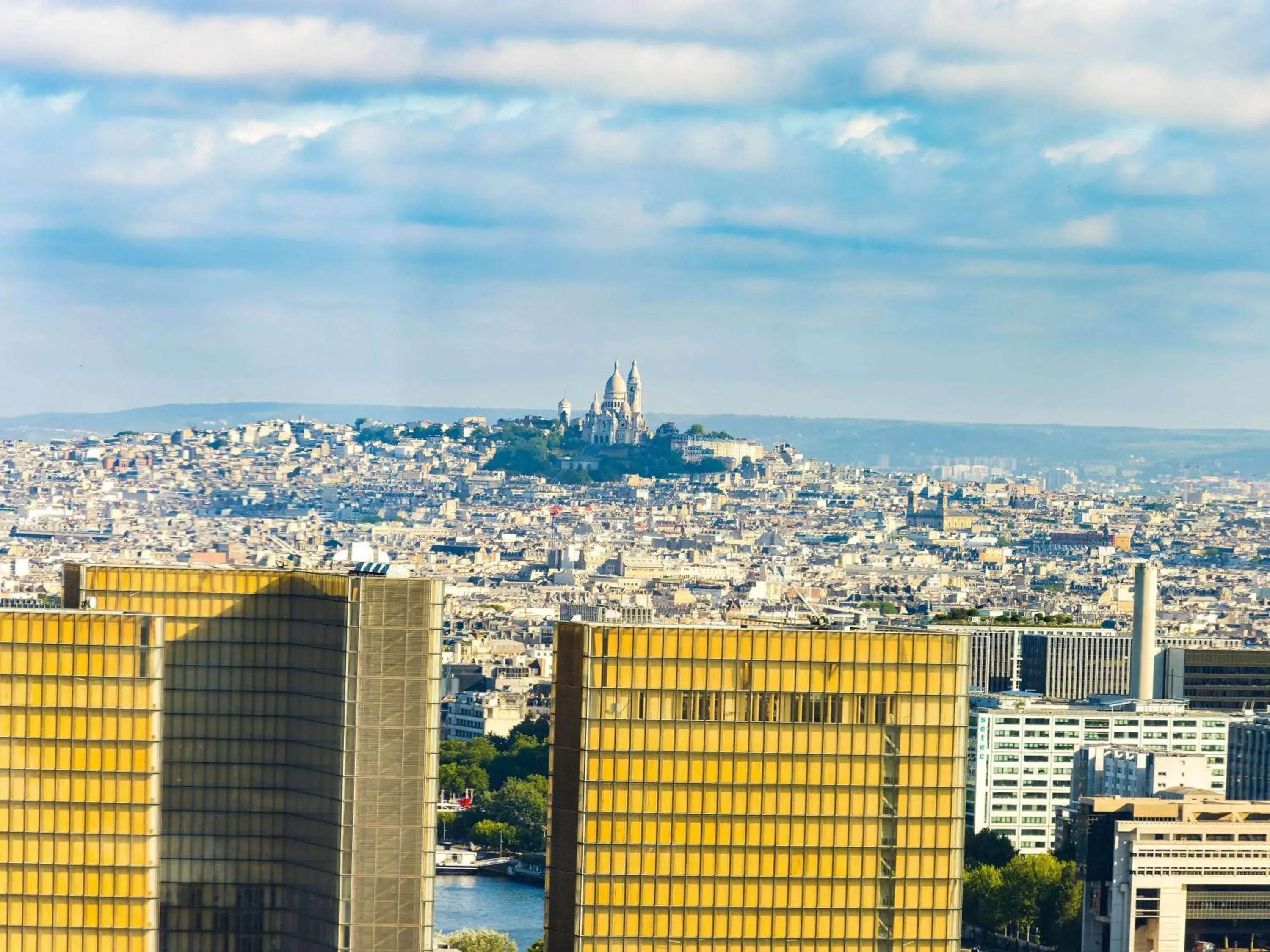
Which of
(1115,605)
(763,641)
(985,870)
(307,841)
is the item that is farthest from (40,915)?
(1115,605)

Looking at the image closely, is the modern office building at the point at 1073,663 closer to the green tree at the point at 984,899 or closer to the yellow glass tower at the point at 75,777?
the green tree at the point at 984,899

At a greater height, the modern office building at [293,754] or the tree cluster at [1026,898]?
the modern office building at [293,754]

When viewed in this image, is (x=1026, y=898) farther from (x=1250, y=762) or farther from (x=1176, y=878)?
(x=1250, y=762)

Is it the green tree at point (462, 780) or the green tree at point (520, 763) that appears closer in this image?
the green tree at point (462, 780)

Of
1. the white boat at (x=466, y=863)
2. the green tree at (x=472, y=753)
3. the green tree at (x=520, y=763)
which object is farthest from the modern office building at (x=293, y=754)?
the green tree at (x=472, y=753)

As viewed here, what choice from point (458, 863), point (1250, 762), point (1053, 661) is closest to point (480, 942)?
point (458, 863)

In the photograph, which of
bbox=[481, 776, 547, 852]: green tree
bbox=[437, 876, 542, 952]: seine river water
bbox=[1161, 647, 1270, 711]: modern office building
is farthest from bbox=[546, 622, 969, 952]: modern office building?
bbox=[1161, 647, 1270, 711]: modern office building

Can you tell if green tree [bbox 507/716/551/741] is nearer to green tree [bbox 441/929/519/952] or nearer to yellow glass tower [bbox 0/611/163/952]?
green tree [bbox 441/929/519/952]
